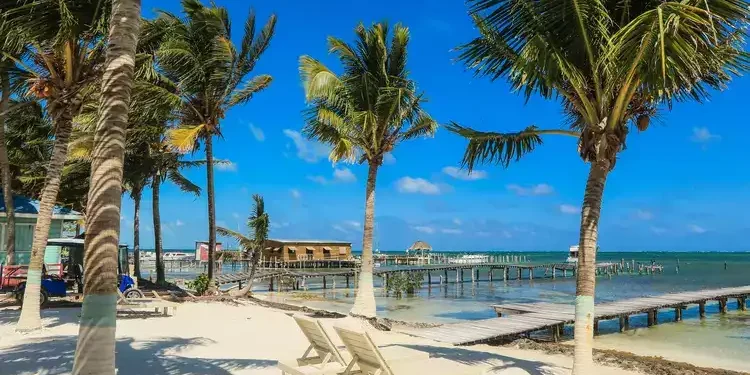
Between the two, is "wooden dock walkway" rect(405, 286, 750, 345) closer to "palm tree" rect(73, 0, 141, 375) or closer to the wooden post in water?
the wooden post in water

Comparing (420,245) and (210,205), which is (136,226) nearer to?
(210,205)

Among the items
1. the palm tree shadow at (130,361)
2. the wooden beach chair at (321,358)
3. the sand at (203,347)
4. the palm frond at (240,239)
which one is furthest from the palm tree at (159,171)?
the wooden beach chair at (321,358)

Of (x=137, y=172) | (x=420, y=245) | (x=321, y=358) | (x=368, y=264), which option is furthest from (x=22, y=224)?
(x=420, y=245)

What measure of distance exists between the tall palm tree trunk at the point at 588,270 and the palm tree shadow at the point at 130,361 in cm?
403

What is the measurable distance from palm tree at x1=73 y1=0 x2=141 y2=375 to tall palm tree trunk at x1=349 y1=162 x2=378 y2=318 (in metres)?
9.19

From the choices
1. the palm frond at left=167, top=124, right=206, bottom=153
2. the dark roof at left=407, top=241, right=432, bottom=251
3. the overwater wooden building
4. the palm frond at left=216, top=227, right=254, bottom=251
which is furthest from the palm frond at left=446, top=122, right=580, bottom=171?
the dark roof at left=407, top=241, right=432, bottom=251

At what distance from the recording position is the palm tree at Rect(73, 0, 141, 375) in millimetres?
3605

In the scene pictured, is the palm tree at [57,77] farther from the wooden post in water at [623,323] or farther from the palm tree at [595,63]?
the wooden post in water at [623,323]

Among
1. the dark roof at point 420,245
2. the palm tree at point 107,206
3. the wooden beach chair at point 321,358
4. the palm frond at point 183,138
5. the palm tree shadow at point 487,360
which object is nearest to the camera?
the palm tree at point 107,206

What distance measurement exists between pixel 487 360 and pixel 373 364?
4.01m

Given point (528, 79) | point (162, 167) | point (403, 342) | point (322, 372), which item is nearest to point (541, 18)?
point (528, 79)

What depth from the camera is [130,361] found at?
273 inches

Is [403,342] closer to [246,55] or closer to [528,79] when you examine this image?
[528,79]

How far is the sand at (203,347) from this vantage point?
264 inches
